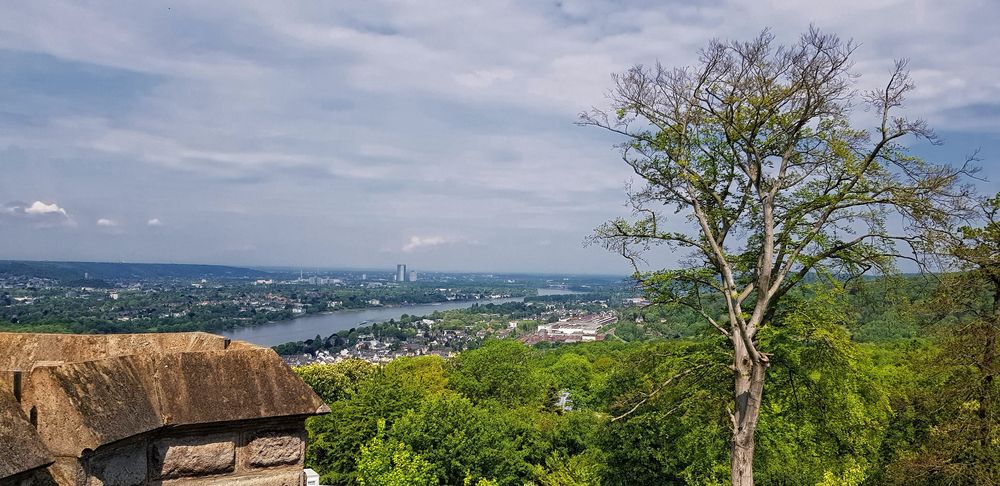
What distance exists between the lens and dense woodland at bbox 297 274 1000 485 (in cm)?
1074

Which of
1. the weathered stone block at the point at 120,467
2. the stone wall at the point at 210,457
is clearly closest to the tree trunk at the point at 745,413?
the stone wall at the point at 210,457

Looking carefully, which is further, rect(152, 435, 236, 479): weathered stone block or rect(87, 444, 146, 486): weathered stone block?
rect(152, 435, 236, 479): weathered stone block

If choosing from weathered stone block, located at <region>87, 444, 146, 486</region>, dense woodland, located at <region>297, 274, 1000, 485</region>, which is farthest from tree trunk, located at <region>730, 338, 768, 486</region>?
weathered stone block, located at <region>87, 444, 146, 486</region>

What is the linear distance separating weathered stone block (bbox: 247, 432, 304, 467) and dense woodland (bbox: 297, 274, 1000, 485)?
706cm

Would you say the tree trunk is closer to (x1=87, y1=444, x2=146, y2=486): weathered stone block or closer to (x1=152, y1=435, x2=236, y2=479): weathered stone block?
(x1=152, y1=435, x2=236, y2=479): weathered stone block

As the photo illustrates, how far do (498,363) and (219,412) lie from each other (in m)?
31.4

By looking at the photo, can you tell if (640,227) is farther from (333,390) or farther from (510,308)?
(510,308)

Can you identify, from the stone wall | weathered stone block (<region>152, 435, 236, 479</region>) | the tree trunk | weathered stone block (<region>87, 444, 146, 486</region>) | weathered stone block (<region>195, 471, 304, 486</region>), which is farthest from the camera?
the tree trunk

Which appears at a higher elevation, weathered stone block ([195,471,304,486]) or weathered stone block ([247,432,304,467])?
weathered stone block ([247,432,304,467])

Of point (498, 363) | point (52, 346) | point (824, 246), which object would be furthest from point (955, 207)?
point (498, 363)

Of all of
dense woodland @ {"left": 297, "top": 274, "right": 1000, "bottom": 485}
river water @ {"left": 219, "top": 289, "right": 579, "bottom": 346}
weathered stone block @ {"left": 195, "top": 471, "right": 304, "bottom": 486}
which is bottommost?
river water @ {"left": 219, "top": 289, "right": 579, "bottom": 346}

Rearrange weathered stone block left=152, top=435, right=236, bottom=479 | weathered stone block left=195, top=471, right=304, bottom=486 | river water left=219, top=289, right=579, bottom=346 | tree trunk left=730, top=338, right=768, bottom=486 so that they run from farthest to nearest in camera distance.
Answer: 1. river water left=219, top=289, right=579, bottom=346
2. tree trunk left=730, top=338, right=768, bottom=486
3. weathered stone block left=195, top=471, right=304, bottom=486
4. weathered stone block left=152, top=435, right=236, bottom=479

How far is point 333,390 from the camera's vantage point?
37.3 meters

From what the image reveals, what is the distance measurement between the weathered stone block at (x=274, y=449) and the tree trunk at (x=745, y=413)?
273 inches
